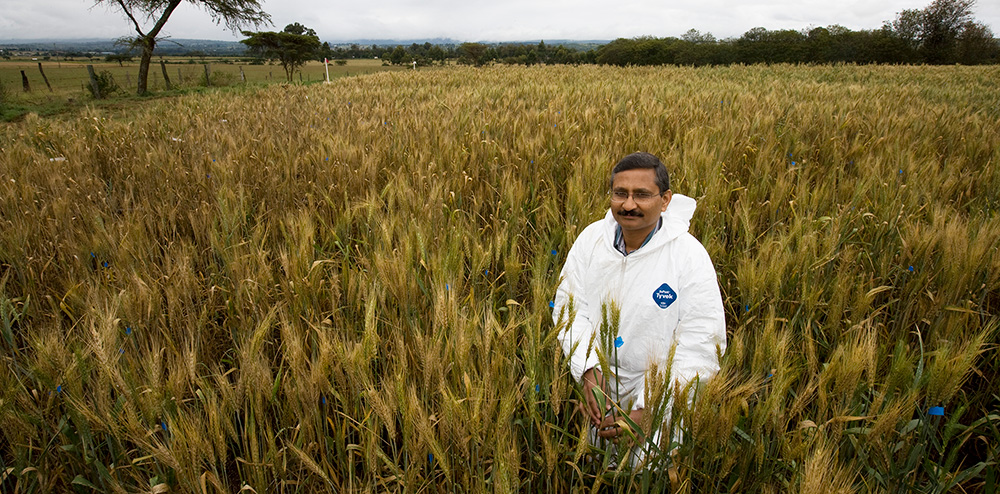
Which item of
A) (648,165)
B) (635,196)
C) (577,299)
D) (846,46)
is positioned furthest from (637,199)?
(846,46)

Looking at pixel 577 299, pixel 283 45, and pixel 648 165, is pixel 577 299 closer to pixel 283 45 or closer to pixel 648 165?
pixel 648 165

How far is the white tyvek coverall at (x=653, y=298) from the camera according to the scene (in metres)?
1.38

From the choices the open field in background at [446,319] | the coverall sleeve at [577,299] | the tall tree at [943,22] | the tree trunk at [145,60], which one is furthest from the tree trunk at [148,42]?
the tall tree at [943,22]

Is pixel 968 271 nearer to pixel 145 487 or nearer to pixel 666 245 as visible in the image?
pixel 666 245

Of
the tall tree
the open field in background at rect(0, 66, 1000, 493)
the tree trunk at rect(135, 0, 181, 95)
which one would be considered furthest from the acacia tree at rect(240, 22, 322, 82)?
the tall tree

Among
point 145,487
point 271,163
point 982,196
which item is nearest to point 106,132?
point 271,163

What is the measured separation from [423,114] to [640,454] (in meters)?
5.01

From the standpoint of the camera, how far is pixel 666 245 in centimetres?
150

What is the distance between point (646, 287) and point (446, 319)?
0.69 metres

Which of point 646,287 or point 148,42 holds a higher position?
point 148,42

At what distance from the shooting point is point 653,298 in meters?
1.48

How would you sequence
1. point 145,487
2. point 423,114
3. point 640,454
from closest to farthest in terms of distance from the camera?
point 145,487 → point 640,454 → point 423,114

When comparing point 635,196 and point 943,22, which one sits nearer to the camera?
point 635,196

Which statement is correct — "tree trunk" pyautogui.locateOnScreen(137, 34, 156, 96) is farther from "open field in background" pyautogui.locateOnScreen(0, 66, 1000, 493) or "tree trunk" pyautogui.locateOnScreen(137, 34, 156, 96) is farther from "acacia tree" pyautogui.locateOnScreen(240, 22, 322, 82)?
"acacia tree" pyautogui.locateOnScreen(240, 22, 322, 82)
